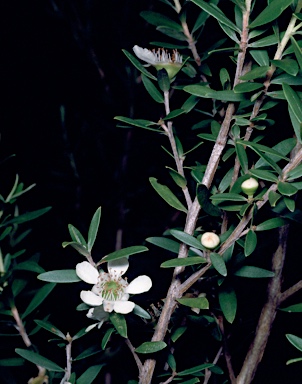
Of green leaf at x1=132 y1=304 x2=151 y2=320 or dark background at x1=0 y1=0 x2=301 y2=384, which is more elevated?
green leaf at x1=132 y1=304 x2=151 y2=320

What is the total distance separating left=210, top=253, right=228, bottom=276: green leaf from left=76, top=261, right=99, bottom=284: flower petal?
154mm

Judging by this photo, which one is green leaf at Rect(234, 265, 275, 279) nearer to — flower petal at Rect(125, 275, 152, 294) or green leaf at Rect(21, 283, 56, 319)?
flower petal at Rect(125, 275, 152, 294)

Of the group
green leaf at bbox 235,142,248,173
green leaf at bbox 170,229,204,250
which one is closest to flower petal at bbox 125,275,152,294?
green leaf at bbox 170,229,204,250

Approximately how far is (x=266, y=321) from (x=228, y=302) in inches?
5.2

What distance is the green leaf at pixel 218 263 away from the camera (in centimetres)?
52

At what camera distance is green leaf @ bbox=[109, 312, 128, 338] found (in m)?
0.54

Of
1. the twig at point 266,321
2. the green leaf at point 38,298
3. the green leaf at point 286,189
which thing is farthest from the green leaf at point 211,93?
the green leaf at point 38,298

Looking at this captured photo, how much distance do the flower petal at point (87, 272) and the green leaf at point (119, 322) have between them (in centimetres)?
5

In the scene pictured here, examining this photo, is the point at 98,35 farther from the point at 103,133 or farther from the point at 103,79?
the point at 103,79

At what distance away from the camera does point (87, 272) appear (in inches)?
23.0

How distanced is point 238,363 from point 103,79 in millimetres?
858

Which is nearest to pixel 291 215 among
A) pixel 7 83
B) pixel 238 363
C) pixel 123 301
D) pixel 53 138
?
pixel 123 301

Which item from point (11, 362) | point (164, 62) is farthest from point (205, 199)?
point (11, 362)

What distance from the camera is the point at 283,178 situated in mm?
508
